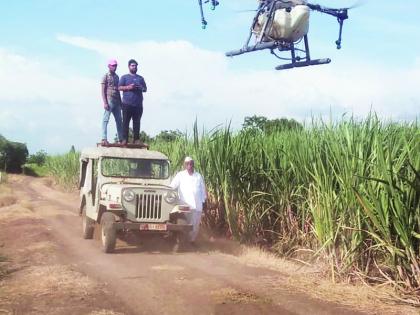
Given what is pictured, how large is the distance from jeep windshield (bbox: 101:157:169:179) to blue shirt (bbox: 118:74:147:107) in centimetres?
186

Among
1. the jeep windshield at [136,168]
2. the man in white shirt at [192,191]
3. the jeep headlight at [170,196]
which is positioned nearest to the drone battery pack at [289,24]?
the jeep windshield at [136,168]

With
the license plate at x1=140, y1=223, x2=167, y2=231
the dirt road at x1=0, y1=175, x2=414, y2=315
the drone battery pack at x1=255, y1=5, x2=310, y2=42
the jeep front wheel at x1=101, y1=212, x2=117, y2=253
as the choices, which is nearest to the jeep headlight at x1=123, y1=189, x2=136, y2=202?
the jeep front wheel at x1=101, y1=212, x2=117, y2=253

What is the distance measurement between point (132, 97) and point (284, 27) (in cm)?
480

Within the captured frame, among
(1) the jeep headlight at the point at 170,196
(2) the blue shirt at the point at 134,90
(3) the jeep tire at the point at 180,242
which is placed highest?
(2) the blue shirt at the point at 134,90

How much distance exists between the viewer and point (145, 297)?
670cm

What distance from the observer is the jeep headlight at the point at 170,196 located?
10211 millimetres

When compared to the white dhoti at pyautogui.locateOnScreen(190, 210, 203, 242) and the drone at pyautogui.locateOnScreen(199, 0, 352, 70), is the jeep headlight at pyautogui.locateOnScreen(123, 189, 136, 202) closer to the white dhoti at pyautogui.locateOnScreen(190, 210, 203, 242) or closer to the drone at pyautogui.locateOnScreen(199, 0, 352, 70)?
the white dhoti at pyautogui.locateOnScreen(190, 210, 203, 242)

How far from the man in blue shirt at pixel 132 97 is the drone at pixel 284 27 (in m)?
3.96

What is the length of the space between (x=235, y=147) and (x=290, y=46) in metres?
5.45

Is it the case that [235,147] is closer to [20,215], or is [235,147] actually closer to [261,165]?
[261,165]

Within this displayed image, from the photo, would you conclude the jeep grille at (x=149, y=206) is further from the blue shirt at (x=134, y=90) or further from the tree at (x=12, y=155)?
the tree at (x=12, y=155)

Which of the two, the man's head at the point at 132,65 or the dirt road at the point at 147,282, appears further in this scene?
the man's head at the point at 132,65

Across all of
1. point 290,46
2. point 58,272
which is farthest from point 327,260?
point 290,46

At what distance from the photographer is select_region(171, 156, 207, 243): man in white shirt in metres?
10.7
